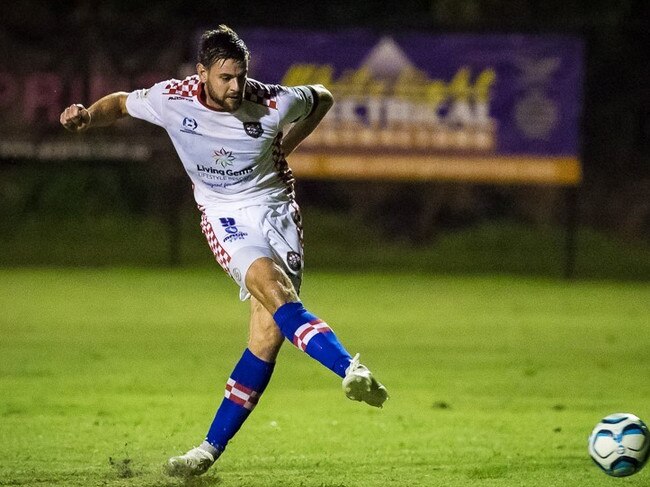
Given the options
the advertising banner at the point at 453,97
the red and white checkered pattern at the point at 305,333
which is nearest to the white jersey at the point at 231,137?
the red and white checkered pattern at the point at 305,333

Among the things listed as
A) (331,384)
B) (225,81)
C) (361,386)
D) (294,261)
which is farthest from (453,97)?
(361,386)

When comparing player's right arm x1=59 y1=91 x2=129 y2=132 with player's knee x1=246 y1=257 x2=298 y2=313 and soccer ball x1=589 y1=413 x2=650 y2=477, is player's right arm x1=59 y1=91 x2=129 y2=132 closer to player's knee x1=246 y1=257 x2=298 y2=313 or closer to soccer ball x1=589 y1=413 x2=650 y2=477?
player's knee x1=246 y1=257 x2=298 y2=313

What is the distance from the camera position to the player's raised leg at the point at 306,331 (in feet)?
17.3

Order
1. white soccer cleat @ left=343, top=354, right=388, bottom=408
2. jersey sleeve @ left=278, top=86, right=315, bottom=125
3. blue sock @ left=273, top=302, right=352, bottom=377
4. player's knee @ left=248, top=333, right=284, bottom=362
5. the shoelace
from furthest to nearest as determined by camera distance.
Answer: jersey sleeve @ left=278, top=86, right=315, bottom=125
player's knee @ left=248, top=333, right=284, bottom=362
blue sock @ left=273, top=302, right=352, bottom=377
the shoelace
white soccer cleat @ left=343, top=354, right=388, bottom=408

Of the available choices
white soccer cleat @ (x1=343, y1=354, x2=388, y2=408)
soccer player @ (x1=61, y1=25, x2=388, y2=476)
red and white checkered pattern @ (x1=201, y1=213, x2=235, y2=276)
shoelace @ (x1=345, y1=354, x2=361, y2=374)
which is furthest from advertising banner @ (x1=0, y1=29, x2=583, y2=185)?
white soccer cleat @ (x1=343, y1=354, x2=388, y2=408)

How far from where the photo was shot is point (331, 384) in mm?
9250

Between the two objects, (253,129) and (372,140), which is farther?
(372,140)

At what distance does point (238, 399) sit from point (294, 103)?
1.53 meters

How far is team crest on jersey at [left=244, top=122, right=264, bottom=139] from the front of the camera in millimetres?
6254

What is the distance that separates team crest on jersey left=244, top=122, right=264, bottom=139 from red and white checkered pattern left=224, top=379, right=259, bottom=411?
123 centimetres

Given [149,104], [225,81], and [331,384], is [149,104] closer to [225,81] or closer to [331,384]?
[225,81]

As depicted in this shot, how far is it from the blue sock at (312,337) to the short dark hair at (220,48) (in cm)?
121

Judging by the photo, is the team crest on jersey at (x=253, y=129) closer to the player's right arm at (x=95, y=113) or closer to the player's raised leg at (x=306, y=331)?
the player's raised leg at (x=306, y=331)

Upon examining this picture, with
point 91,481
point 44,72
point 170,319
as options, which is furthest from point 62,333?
point 44,72
